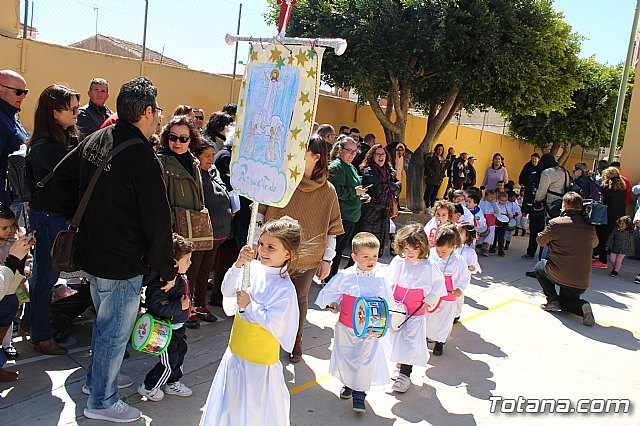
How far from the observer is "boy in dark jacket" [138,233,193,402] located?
3586 millimetres

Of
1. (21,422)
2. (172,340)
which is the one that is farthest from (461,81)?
(21,422)

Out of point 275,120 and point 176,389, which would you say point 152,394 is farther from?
point 275,120

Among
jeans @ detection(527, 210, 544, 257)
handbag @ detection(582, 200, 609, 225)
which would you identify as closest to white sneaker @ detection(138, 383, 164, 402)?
handbag @ detection(582, 200, 609, 225)

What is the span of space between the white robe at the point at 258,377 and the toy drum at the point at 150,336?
618mm

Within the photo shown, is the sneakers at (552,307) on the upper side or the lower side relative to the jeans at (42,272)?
lower

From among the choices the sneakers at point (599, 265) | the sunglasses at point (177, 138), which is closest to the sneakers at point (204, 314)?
the sunglasses at point (177, 138)

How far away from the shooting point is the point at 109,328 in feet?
10.9

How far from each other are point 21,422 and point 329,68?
35.0 feet

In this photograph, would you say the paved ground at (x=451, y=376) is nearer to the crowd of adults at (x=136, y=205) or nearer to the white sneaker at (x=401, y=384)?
the white sneaker at (x=401, y=384)

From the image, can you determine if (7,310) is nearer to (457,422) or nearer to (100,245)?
(100,245)

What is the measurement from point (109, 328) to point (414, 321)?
2364 mm

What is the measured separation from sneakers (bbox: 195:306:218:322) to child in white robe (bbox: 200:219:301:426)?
2.25 meters

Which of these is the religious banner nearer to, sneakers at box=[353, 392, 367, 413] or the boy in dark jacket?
the boy in dark jacket

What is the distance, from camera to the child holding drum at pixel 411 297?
14.5ft
